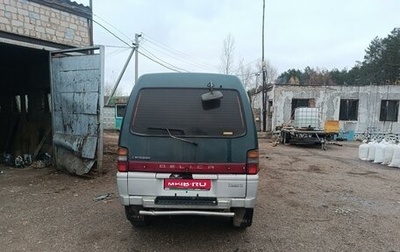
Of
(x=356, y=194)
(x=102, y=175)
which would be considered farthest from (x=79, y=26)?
(x=356, y=194)

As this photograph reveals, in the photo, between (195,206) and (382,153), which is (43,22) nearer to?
(195,206)

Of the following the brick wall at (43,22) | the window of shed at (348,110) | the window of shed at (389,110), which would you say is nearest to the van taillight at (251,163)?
the brick wall at (43,22)

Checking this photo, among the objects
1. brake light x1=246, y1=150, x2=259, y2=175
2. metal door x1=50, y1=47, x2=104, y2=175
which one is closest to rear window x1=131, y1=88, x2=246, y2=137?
brake light x1=246, y1=150, x2=259, y2=175

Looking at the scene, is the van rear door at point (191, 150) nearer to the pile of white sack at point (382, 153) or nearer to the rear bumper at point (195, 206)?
the rear bumper at point (195, 206)

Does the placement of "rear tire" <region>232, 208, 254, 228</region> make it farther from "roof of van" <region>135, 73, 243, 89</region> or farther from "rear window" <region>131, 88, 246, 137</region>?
"roof of van" <region>135, 73, 243, 89</region>

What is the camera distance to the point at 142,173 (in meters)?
3.53

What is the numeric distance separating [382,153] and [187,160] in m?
9.90

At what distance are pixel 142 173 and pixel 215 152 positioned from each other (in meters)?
0.85

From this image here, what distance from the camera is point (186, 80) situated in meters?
3.81

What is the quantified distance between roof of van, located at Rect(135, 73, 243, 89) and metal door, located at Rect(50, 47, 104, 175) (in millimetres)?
4140

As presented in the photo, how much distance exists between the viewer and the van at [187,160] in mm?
3523

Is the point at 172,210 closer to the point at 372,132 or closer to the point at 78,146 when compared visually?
the point at 78,146

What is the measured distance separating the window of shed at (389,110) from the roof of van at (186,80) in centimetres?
2175

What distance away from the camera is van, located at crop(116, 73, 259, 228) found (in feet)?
11.6
